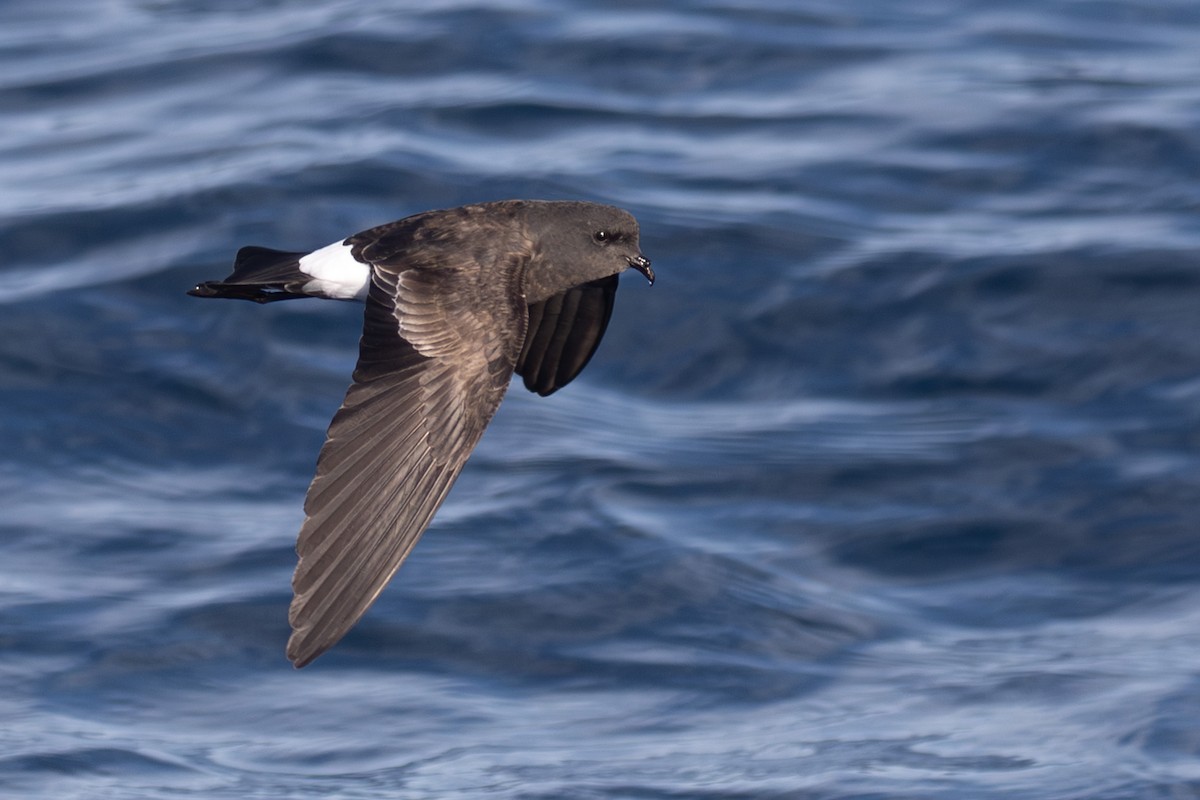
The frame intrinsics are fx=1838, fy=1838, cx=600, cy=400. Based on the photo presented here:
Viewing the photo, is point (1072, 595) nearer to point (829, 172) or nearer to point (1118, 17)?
point (829, 172)

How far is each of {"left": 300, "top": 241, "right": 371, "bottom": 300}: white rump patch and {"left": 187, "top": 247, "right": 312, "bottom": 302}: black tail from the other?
3 centimetres

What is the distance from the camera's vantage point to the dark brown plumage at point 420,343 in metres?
4.75

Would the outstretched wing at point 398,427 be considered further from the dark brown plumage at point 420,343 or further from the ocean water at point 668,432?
the ocean water at point 668,432

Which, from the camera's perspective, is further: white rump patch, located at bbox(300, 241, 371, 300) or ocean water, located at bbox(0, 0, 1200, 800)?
ocean water, located at bbox(0, 0, 1200, 800)

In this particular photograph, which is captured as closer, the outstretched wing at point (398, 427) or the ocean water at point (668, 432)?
the outstretched wing at point (398, 427)

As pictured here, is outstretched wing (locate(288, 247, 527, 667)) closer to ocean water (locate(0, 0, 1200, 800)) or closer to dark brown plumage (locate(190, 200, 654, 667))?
dark brown plumage (locate(190, 200, 654, 667))

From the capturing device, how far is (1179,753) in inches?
312

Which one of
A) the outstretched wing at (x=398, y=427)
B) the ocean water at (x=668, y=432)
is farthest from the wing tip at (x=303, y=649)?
the ocean water at (x=668, y=432)

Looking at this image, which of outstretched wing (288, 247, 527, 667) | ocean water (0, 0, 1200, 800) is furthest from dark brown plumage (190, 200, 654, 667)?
ocean water (0, 0, 1200, 800)

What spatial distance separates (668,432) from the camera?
9.80 m

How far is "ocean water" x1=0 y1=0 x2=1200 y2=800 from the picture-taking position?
8.20 m

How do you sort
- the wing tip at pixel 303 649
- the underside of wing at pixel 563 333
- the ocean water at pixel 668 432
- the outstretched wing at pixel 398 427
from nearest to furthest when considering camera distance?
the wing tip at pixel 303 649 < the outstretched wing at pixel 398 427 < the underside of wing at pixel 563 333 < the ocean water at pixel 668 432

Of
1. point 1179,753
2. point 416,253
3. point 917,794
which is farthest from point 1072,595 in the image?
point 416,253

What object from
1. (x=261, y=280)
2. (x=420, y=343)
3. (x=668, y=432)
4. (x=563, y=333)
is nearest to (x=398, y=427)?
(x=420, y=343)
